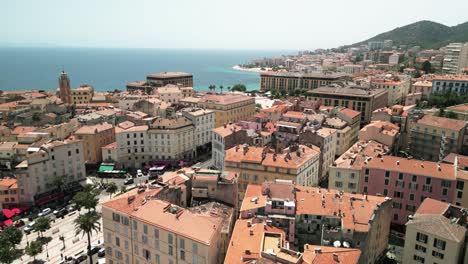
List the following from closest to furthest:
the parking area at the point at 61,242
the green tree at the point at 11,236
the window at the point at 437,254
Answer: the window at the point at 437,254, the green tree at the point at 11,236, the parking area at the point at 61,242

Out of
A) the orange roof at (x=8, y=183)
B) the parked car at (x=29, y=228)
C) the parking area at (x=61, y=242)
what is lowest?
the parking area at (x=61, y=242)

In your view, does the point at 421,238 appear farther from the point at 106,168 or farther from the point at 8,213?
the point at 106,168

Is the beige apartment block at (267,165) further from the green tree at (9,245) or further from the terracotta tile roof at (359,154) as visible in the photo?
the green tree at (9,245)

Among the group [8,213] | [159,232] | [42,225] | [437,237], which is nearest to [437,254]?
[437,237]

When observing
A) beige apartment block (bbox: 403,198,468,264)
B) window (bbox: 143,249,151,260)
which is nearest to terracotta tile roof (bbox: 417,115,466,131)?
beige apartment block (bbox: 403,198,468,264)

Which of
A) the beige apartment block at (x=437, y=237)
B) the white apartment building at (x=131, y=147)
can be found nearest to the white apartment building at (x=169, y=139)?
the white apartment building at (x=131, y=147)
